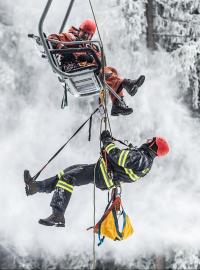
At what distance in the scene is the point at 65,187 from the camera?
6.19 m

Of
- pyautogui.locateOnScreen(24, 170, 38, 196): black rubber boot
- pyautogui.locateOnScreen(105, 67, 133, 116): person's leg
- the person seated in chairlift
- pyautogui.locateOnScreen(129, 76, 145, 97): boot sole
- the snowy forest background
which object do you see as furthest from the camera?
the snowy forest background

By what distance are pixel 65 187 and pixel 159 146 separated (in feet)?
4.32

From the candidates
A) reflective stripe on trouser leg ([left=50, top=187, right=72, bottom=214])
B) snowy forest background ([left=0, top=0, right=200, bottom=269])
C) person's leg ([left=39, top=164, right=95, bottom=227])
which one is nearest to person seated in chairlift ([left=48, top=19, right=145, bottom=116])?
person's leg ([left=39, top=164, right=95, bottom=227])

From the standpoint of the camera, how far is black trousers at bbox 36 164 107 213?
612 centimetres

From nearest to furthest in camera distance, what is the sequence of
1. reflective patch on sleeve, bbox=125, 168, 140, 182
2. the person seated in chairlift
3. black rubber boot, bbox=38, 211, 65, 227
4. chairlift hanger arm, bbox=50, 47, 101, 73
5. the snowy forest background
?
chairlift hanger arm, bbox=50, 47, 101, 73, black rubber boot, bbox=38, 211, 65, 227, the person seated in chairlift, reflective patch on sleeve, bbox=125, 168, 140, 182, the snowy forest background

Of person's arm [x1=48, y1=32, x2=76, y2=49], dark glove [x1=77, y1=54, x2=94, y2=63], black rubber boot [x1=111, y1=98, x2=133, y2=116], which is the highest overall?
person's arm [x1=48, y1=32, x2=76, y2=49]

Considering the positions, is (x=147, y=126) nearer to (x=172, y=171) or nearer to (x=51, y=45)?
(x=172, y=171)

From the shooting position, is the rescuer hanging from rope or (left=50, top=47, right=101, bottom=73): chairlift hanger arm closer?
(left=50, top=47, right=101, bottom=73): chairlift hanger arm

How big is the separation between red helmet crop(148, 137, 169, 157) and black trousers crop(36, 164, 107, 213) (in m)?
0.79

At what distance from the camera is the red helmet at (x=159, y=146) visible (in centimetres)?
611

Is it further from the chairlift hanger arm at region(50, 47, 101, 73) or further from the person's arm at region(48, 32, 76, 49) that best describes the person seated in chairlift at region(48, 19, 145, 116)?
the chairlift hanger arm at region(50, 47, 101, 73)

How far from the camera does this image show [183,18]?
12180 mm

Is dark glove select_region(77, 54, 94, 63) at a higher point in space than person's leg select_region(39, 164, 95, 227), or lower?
higher

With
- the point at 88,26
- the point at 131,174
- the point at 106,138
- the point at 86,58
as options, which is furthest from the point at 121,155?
the point at 88,26
